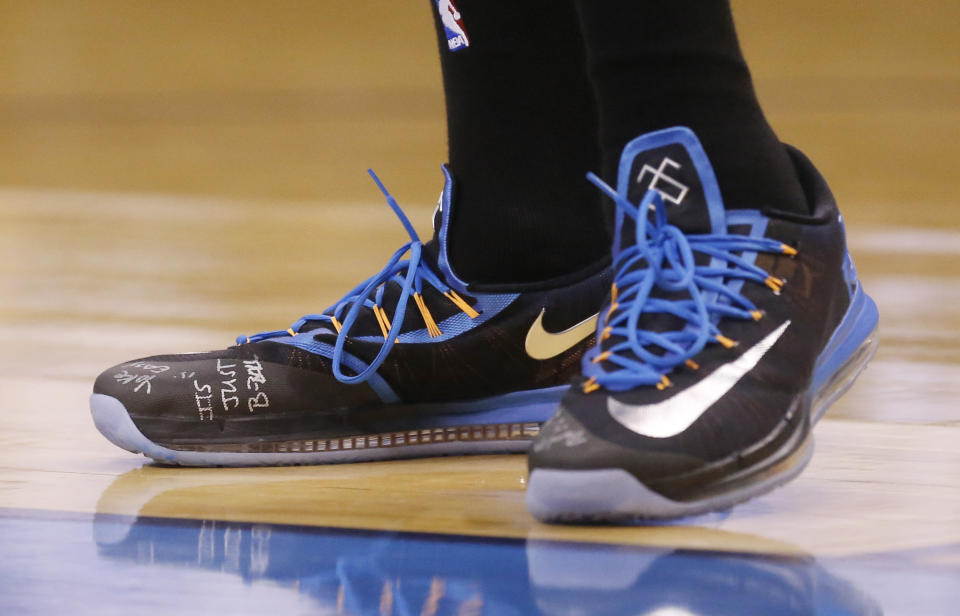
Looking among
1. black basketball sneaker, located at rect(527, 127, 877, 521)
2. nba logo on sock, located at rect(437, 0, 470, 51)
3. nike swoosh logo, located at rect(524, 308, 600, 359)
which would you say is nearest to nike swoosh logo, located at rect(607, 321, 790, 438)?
black basketball sneaker, located at rect(527, 127, 877, 521)

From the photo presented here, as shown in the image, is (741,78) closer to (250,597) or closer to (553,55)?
(553,55)

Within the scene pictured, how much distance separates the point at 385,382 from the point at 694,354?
0.76 feet

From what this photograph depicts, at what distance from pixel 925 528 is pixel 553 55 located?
35cm

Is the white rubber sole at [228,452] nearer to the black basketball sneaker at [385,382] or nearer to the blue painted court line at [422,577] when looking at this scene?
the black basketball sneaker at [385,382]

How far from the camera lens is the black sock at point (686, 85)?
1.96 ft

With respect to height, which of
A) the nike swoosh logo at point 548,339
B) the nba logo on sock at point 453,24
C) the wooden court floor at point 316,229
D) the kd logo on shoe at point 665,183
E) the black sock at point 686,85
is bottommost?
the wooden court floor at point 316,229

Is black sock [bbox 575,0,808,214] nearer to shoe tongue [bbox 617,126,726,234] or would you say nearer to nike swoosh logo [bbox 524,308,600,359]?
shoe tongue [bbox 617,126,726,234]

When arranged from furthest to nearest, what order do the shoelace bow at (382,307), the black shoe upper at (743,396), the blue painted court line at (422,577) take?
the shoelace bow at (382,307) → the black shoe upper at (743,396) → the blue painted court line at (422,577)

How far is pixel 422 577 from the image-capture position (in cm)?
48

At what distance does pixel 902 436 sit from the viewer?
30.2 inches

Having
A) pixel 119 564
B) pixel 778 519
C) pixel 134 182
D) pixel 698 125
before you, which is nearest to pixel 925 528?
pixel 778 519

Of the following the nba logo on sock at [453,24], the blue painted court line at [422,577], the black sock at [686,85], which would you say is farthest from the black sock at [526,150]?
the blue painted court line at [422,577]

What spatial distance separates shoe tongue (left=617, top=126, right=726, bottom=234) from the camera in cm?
61

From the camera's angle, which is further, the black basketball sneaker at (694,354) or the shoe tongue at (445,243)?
the shoe tongue at (445,243)
